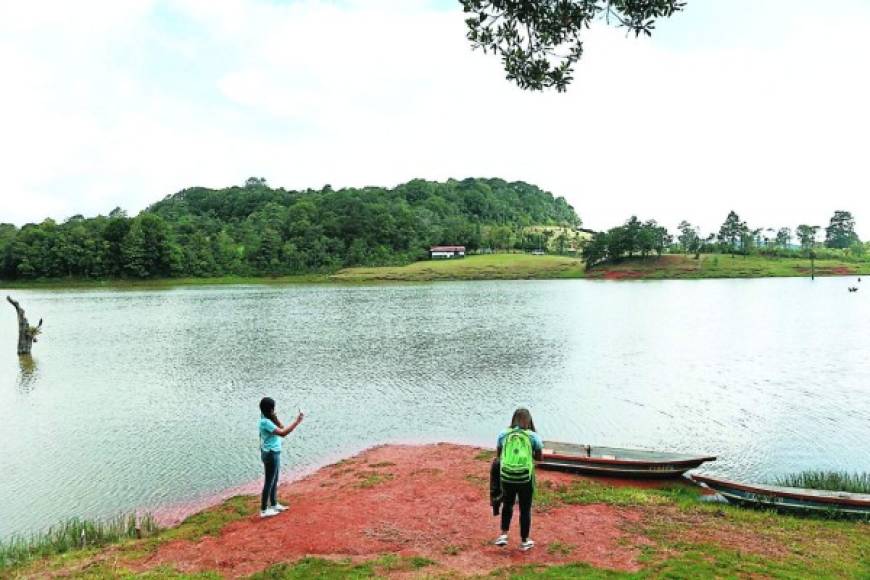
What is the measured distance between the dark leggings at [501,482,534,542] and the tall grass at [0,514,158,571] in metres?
8.19

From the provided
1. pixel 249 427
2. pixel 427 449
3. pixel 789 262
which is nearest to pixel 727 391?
pixel 427 449

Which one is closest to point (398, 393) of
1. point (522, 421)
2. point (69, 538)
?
point (69, 538)

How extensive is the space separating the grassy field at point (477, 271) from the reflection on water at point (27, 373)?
9458 cm

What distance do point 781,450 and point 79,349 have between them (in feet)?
143

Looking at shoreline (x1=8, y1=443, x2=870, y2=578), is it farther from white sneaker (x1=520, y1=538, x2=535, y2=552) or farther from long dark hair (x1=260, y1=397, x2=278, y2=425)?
long dark hair (x1=260, y1=397, x2=278, y2=425)

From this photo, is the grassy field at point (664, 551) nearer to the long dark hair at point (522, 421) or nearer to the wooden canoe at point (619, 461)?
the wooden canoe at point (619, 461)

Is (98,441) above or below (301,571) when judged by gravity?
below

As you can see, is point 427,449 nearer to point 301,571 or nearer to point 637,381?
point 301,571

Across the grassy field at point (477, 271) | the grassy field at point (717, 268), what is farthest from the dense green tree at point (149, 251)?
the grassy field at point (717, 268)

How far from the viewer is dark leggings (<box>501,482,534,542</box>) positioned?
30.8 ft

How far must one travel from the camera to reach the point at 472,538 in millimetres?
10859

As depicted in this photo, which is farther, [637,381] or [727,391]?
[637,381]

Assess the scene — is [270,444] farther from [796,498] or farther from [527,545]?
[796,498]

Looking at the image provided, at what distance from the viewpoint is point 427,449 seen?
61.7 ft
